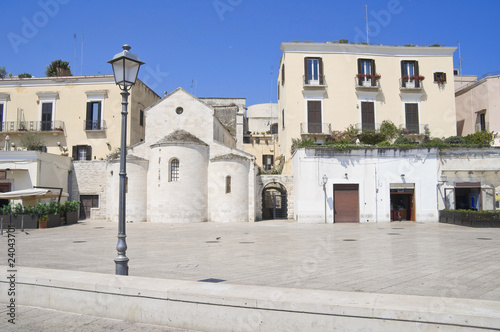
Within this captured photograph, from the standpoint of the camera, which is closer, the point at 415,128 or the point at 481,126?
the point at 415,128

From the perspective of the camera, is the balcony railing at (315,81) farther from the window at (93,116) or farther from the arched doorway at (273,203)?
the window at (93,116)

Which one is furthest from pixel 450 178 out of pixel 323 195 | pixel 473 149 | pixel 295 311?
pixel 295 311

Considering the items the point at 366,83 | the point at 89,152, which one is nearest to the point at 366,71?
the point at 366,83

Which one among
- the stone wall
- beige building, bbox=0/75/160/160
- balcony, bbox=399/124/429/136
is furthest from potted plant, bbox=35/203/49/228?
balcony, bbox=399/124/429/136

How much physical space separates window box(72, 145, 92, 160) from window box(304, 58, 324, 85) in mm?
20643

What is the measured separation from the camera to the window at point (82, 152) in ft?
113

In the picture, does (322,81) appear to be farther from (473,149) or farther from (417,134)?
(473,149)

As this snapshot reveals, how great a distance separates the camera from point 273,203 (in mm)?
33688

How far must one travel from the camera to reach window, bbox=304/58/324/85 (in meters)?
32.8

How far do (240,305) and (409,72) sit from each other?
34345mm

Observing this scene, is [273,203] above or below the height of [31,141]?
below

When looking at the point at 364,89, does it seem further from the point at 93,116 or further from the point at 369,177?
the point at 93,116

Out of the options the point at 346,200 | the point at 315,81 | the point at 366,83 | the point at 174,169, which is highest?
the point at 315,81

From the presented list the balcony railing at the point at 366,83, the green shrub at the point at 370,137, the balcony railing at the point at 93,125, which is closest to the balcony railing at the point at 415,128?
the green shrub at the point at 370,137
